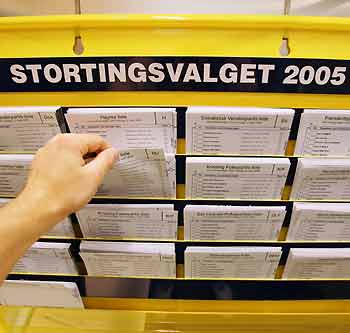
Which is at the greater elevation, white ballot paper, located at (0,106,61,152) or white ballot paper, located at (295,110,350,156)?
white ballot paper, located at (295,110,350,156)

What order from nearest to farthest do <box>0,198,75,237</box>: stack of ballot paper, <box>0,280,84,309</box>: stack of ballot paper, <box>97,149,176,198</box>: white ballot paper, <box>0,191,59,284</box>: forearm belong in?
1. <box>0,191,59,284</box>: forearm
2. <box>97,149,176,198</box>: white ballot paper
3. <box>0,198,75,237</box>: stack of ballot paper
4. <box>0,280,84,309</box>: stack of ballot paper

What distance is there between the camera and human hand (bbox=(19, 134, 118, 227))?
514mm

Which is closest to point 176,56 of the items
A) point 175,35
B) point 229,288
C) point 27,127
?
point 175,35

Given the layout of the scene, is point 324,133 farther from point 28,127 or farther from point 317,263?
point 28,127

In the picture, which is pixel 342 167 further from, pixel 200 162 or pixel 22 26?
pixel 22 26

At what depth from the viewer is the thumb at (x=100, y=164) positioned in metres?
0.54

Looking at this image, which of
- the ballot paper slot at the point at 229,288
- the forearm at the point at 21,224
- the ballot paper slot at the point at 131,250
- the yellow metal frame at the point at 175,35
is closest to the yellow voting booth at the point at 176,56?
the yellow metal frame at the point at 175,35

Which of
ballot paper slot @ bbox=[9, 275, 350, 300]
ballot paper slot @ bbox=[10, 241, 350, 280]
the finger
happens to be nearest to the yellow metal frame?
the finger

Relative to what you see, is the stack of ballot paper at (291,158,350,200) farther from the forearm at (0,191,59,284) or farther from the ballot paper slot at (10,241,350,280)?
the forearm at (0,191,59,284)

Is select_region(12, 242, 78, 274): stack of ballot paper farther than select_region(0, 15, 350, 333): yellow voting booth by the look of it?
Yes

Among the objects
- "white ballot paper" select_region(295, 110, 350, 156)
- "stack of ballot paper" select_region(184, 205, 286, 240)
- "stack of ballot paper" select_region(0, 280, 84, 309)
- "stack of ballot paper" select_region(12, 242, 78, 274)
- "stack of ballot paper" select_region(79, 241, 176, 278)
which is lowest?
"stack of ballot paper" select_region(0, 280, 84, 309)

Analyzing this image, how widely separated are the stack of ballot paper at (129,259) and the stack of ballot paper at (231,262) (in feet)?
0.13

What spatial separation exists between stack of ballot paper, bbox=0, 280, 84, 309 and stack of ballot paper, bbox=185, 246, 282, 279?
0.24 metres

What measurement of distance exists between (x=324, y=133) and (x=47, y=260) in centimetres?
53
